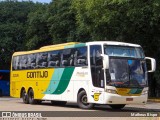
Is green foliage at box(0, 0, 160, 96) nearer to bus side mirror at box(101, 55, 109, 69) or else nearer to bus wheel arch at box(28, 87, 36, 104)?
bus wheel arch at box(28, 87, 36, 104)

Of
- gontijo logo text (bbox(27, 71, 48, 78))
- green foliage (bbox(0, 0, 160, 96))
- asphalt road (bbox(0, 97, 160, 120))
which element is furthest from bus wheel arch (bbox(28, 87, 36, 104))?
green foliage (bbox(0, 0, 160, 96))

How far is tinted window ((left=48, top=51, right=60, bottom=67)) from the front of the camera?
2263 centimetres

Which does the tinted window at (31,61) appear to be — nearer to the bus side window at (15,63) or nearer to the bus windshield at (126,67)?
the bus side window at (15,63)

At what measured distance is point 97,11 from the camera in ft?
99.0

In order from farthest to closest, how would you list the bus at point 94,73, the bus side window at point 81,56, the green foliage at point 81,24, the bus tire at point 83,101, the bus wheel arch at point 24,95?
the green foliage at point 81,24
the bus wheel arch at point 24,95
the bus side window at point 81,56
the bus tire at point 83,101
the bus at point 94,73

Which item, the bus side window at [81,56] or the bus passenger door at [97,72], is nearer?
the bus passenger door at [97,72]

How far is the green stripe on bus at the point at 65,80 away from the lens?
70.3ft

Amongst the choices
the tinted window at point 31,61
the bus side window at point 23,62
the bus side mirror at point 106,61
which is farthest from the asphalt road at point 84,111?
the bus side window at point 23,62

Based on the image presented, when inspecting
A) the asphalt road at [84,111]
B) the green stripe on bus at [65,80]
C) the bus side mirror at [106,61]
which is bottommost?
the asphalt road at [84,111]

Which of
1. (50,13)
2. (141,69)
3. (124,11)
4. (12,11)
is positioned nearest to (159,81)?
(124,11)

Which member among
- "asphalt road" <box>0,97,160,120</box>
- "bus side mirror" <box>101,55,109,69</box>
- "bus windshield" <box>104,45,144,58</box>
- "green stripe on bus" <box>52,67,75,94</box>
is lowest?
"asphalt road" <box>0,97,160,120</box>

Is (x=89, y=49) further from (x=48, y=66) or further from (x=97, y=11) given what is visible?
(x=97, y=11)

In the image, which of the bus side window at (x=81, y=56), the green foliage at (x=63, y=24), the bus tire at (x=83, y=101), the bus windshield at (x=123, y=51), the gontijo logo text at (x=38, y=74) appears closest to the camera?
the bus windshield at (x=123, y=51)

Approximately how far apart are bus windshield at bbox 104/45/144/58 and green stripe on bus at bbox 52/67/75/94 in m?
2.76
